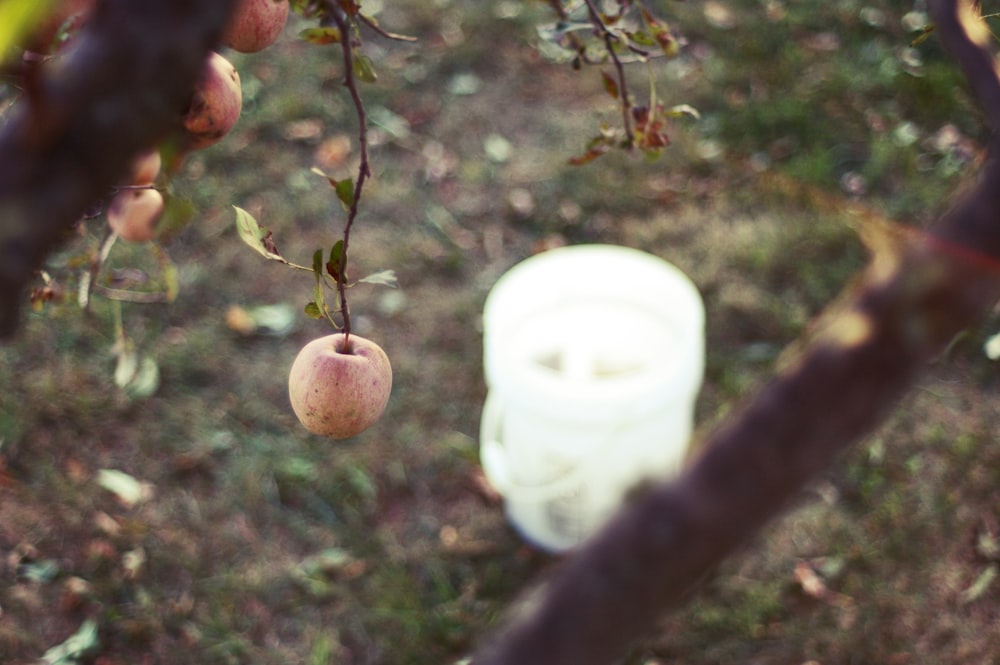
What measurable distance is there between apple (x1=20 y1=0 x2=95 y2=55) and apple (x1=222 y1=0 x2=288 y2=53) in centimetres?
12

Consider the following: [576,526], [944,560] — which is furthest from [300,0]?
[944,560]

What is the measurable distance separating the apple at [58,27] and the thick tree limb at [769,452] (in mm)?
619

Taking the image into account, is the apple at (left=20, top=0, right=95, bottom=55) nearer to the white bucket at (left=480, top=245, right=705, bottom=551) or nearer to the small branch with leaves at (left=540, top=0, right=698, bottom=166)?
the small branch with leaves at (left=540, top=0, right=698, bottom=166)

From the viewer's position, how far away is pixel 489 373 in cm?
192

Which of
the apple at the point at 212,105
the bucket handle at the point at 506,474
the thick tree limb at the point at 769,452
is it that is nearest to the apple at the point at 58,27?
the apple at the point at 212,105

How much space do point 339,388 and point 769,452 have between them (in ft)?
2.00

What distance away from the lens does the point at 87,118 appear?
0.25 metres

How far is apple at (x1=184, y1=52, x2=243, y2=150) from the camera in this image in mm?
830

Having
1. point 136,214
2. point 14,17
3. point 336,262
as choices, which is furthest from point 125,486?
point 14,17

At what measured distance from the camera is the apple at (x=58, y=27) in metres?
0.72

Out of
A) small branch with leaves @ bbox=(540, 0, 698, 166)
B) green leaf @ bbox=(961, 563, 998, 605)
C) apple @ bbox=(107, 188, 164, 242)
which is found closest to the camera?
small branch with leaves @ bbox=(540, 0, 698, 166)

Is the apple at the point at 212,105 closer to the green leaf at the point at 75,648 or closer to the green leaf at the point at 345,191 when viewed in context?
the green leaf at the point at 345,191

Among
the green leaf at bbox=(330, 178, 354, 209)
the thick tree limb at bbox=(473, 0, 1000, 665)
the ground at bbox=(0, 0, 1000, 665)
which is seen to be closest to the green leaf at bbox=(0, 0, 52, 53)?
the thick tree limb at bbox=(473, 0, 1000, 665)

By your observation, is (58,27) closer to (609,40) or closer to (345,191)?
(345,191)
